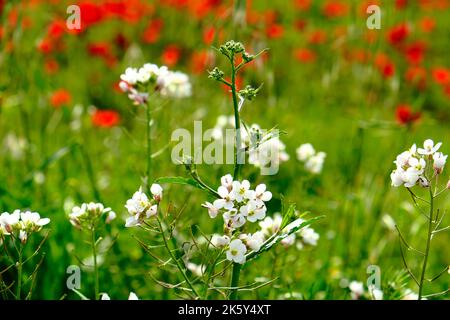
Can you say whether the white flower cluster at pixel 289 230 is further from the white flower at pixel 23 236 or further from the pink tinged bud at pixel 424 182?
the white flower at pixel 23 236

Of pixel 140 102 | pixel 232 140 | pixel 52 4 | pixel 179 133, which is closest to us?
pixel 140 102

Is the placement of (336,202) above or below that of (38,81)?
below

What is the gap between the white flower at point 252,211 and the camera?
A: 1.37 metres

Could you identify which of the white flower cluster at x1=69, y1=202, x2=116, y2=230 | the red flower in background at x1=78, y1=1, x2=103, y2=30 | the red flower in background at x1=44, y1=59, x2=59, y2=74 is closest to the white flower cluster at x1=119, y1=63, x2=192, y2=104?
the white flower cluster at x1=69, y1=202, x2=116, y2=230

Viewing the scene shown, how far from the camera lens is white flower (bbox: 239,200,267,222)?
4.48ft

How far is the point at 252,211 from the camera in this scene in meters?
1.38

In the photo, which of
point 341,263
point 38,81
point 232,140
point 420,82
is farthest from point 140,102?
point 420,82

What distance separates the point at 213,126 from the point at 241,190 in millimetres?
1992

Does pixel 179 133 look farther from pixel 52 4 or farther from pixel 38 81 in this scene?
pixel 52 4

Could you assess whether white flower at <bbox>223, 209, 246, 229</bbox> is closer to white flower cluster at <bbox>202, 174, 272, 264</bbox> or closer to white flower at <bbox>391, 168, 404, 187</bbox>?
white flower cluster at <bbox>202, 174, 272, 264</bbox>

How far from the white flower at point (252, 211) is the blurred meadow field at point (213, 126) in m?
0.05

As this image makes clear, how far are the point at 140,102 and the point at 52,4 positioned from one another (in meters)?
3.85

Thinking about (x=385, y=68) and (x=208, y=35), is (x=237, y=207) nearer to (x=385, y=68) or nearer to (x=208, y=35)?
(x=208, y=35)
